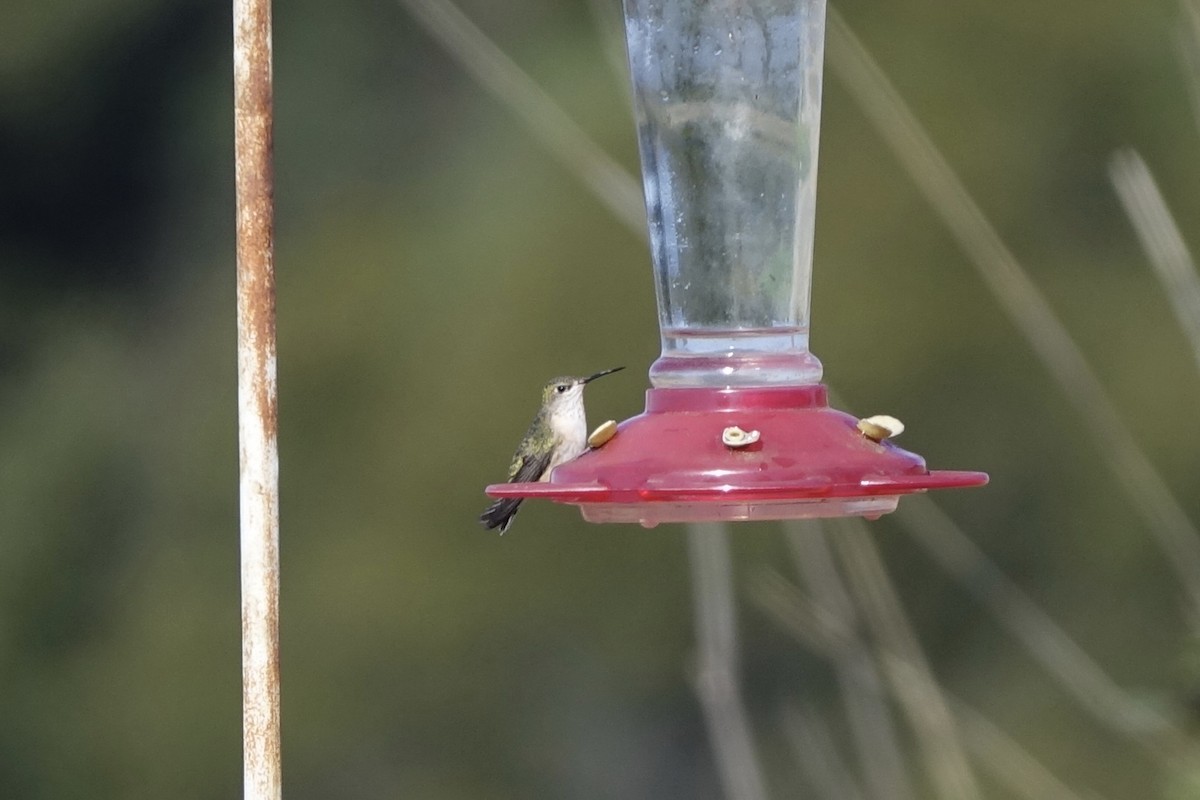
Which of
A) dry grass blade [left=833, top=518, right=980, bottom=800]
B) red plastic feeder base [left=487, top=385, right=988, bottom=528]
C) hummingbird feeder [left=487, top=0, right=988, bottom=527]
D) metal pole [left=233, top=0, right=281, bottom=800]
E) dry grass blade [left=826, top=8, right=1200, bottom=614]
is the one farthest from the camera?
dry grass blade [left=833, top=518, right=980, bottom=800]

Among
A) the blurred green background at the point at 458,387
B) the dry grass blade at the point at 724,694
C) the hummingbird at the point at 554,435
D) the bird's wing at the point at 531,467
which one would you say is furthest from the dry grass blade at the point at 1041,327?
the blurred green background at the point at 458,387

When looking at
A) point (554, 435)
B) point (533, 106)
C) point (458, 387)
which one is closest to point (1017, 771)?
point (554, 435)

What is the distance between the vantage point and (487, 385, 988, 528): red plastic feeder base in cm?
301

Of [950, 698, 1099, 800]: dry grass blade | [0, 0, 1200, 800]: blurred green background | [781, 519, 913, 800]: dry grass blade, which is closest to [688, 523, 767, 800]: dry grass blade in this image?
[781, 519, 913, 800]: dry grass blade

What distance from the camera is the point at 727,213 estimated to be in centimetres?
383

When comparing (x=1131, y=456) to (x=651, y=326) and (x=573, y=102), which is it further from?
(x=573, y=102)

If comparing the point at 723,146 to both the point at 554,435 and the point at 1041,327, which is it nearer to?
the point at 1041,327

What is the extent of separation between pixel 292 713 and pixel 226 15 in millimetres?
4290

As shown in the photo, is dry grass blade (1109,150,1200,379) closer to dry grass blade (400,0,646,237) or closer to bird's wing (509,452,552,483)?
dry grass blade (400,0,646,237)

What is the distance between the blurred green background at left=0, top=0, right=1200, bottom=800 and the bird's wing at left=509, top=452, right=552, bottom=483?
204 inches

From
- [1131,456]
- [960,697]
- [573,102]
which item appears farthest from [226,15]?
[1131,456]

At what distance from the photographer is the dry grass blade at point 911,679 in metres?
3.76

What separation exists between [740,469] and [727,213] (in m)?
0.90

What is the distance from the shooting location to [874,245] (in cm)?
1090
